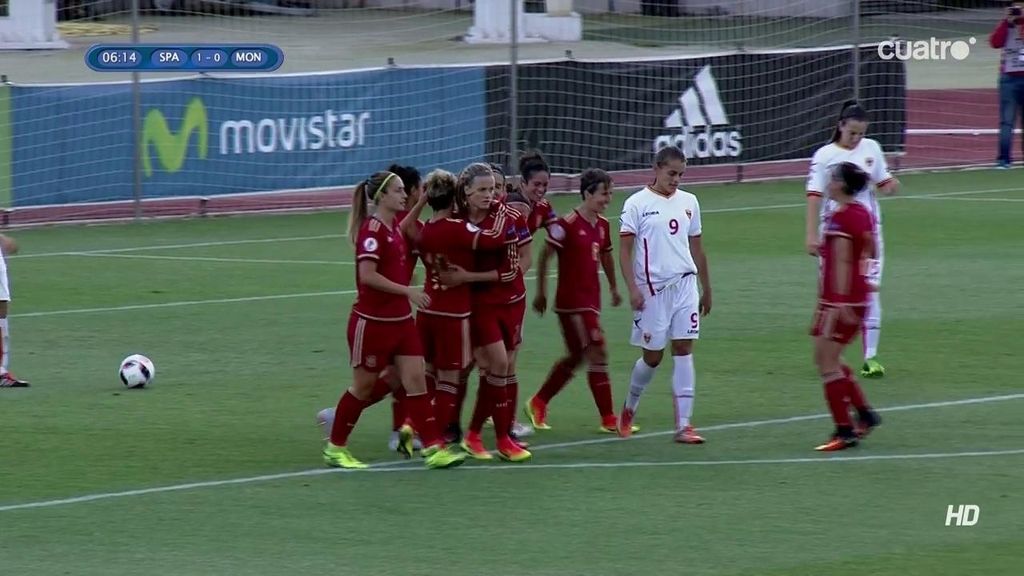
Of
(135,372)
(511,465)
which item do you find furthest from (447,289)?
(135,372)

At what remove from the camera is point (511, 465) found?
9805 mm

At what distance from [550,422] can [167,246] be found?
388 inches

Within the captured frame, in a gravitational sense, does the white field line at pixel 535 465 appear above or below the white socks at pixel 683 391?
below

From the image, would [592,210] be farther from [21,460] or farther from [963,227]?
[963,227]

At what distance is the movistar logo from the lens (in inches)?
869

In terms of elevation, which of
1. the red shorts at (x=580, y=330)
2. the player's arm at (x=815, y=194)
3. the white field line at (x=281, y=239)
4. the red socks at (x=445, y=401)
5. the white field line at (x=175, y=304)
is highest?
the player's arm at (x=815, y=194)

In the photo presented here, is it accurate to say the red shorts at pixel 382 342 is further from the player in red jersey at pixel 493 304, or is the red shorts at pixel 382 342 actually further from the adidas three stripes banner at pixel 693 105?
the adidas three stripes banner at pixel 693 105

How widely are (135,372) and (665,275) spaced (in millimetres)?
3906

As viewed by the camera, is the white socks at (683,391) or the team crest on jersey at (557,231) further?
the team crest on jersey at (557,231)

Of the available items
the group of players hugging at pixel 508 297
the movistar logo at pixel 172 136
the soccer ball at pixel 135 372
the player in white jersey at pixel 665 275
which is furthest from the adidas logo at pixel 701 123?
the player in white jersey at pixel 665 275

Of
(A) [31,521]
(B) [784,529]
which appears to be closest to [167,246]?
(A) [31,521]

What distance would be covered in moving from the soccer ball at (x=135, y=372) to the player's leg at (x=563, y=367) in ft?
9.14

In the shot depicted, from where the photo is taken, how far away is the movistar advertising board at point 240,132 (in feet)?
71.3

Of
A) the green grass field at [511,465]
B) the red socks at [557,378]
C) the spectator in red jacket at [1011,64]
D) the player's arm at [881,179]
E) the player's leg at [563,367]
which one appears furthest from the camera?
the spectator in red jacket at [1011,64]
